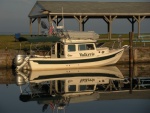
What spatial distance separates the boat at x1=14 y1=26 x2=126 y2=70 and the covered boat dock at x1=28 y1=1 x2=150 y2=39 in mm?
7393

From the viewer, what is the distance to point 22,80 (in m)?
26.2

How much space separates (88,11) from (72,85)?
1895 centimetres

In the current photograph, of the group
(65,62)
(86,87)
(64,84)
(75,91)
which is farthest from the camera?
(65,62)

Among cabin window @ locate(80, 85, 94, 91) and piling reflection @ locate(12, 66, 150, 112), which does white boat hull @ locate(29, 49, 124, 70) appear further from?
cabin window @ locate(80, 85, 94, 91)

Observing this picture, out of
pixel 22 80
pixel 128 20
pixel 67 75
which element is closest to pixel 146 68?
pixel 67 75

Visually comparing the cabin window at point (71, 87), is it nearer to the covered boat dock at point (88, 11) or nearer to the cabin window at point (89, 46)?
the cabin window at point (89, 46)

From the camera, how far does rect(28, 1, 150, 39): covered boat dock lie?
3997 centimetres

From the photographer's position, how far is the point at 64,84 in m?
23.6

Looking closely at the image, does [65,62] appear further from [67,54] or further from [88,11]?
[88,11]

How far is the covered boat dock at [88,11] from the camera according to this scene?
131 feet

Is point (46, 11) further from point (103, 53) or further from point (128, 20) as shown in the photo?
point (128, 20)

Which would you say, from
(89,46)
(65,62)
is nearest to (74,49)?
(65,62)

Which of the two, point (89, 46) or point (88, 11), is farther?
point (88, 11)

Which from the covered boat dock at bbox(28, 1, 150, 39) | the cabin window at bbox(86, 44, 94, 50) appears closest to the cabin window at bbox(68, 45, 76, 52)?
the cabin window at bbox(86, 44, 94, 50)
